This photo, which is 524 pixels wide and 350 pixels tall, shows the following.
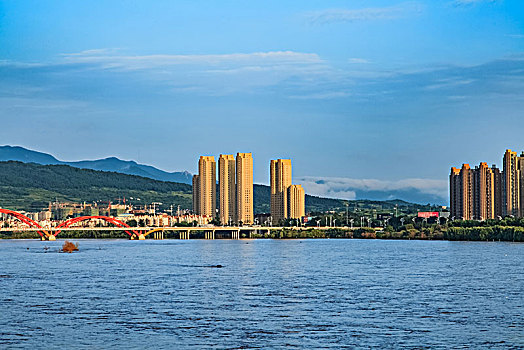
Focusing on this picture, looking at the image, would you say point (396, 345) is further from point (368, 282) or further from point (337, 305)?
point (368, 282)

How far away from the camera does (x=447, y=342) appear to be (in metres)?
36.3

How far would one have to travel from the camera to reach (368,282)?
66000mm

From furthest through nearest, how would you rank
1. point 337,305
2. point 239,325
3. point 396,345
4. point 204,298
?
point 204,298 < point 337,305 < point 239,325 < point 396,345

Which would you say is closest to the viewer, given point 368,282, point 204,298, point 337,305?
point 337,305

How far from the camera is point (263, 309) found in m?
47.5

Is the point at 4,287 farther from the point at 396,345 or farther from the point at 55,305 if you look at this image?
the point at 396,345

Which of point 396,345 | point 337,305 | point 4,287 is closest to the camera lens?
point 396,345

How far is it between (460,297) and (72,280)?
31.7 metres

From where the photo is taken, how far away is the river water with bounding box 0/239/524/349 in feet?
122

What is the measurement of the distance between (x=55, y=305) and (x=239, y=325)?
1366cm

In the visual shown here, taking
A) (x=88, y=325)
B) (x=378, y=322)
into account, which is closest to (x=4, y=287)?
(x=88, y=325)

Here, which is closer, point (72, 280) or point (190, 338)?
point (190, 338)

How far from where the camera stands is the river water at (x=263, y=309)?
37125mm

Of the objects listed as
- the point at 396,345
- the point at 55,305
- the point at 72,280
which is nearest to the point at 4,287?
the point at 72,280
